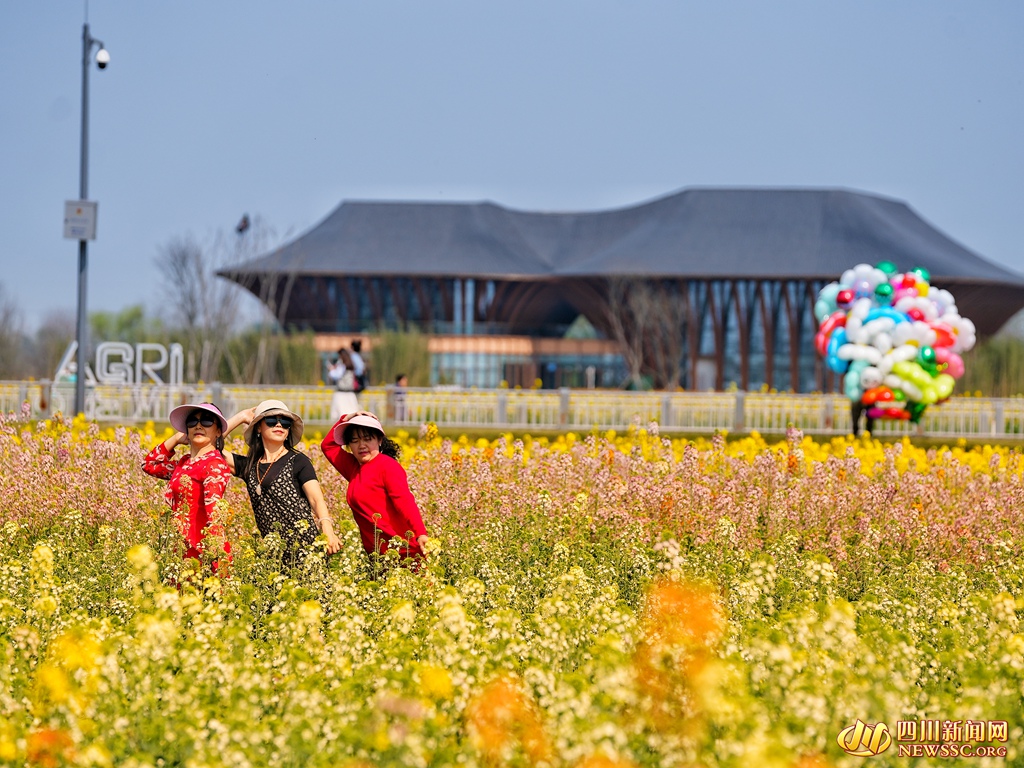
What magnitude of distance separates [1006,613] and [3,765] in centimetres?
358

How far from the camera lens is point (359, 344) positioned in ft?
59.2

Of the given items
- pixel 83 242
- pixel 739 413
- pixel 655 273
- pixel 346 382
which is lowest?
pixel 739 413

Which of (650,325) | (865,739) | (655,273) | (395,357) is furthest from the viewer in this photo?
(650,325)

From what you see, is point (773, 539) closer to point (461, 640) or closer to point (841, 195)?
point (461, 640)

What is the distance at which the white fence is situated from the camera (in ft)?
67.9

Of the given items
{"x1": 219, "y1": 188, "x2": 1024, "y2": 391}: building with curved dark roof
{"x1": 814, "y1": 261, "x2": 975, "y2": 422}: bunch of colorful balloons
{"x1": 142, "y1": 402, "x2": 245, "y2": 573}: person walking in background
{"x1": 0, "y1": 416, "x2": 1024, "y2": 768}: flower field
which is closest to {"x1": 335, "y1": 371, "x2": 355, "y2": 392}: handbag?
{"x1": 814, "y1": 261, "x2": 975, "y2": 422}: bunch of colorful balloons

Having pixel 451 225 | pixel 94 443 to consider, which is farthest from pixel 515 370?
pixel 94 443

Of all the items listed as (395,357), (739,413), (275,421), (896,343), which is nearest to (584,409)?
(739,413)

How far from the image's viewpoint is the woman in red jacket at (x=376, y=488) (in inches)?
227

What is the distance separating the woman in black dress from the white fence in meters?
14.4

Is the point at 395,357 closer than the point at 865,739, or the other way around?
the point at 865,739

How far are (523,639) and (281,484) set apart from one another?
1.90 metres

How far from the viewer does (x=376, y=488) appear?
586 cm

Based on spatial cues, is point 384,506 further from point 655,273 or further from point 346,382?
point 655,273
